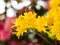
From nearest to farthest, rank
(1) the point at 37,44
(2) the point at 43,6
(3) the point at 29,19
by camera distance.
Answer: (3) the point at 29,19
(1) the point at 37,44
(2) the point at 43,6

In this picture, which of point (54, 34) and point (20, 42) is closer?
point (54, 34)

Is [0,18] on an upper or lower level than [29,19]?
lower

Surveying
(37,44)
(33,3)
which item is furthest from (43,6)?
(37,44)

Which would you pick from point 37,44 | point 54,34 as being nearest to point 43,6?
point 37,44

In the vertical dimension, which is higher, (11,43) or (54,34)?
(54,34)

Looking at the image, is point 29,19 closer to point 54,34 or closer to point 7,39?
point 54,34

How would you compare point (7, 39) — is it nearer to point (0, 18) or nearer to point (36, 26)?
point (0, 18)

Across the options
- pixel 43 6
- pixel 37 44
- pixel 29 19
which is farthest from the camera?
pixel 43 6

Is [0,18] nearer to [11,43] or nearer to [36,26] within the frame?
[11,43]

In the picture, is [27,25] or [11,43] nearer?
[27,25]
